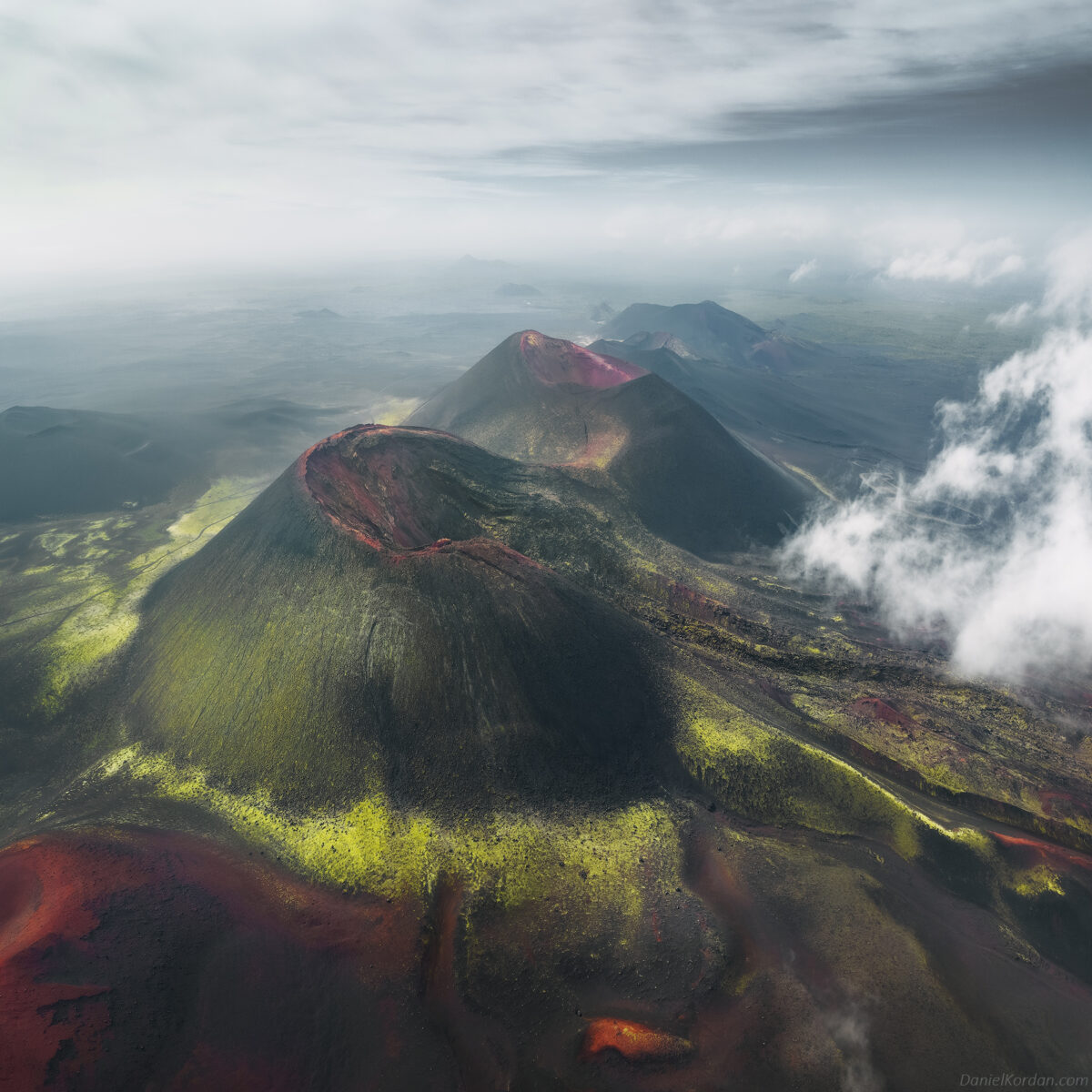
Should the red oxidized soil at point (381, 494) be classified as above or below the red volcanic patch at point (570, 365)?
below

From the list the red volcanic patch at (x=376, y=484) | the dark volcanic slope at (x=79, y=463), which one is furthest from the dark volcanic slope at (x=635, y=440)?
the dark volcanic slope at (x=79, y=463)

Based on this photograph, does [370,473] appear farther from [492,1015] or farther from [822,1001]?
[822,1001]

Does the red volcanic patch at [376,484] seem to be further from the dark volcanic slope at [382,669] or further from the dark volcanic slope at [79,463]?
the dark volcanic slope at [79,463]

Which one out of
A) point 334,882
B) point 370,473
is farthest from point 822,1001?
point 370,473

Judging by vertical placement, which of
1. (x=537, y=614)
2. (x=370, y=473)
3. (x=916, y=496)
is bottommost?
(x=916, y=496)

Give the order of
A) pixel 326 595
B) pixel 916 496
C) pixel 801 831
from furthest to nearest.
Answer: pixel 916 496 < pixel 326 595 < pixel 801 831

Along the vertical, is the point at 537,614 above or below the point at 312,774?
above
